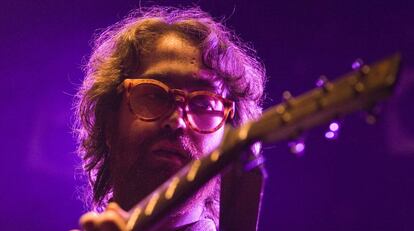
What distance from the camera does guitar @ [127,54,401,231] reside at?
40.8 inches

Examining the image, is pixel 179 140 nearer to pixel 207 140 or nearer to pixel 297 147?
pixel 207 140

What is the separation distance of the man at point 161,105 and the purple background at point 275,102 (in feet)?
2.28

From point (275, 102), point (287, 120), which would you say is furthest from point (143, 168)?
point (275, 102)

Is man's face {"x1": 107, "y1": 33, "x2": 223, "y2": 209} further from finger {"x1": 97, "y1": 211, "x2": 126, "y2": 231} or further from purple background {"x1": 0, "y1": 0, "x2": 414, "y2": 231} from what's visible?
purple background {"x1": 0, "y1": 0, "x2": 414, "y2": 231}

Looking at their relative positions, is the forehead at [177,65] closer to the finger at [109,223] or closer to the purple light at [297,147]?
the finger at [109,223]

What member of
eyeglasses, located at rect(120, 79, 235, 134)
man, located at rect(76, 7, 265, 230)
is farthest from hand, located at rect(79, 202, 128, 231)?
eyeglasses, located at rect(120, 79, 235, 134)

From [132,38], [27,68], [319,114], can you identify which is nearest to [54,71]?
[27,68]

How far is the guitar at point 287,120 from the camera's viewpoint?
40.8 inches

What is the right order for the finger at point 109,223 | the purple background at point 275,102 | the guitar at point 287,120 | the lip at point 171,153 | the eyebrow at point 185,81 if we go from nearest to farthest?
the guitar at point 287,120, the finger at point 109,223, the lip at point 171,153, the eyebrow at point 185,81, the purple background at point 275,102

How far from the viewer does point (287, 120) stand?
1108mm

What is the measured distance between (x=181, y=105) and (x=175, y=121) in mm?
56

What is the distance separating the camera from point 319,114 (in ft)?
3.54

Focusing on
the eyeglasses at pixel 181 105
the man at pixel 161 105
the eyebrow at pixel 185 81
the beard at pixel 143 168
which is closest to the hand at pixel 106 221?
the man at pixel 161 105

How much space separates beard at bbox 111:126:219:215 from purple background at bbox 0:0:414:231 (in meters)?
0.95
